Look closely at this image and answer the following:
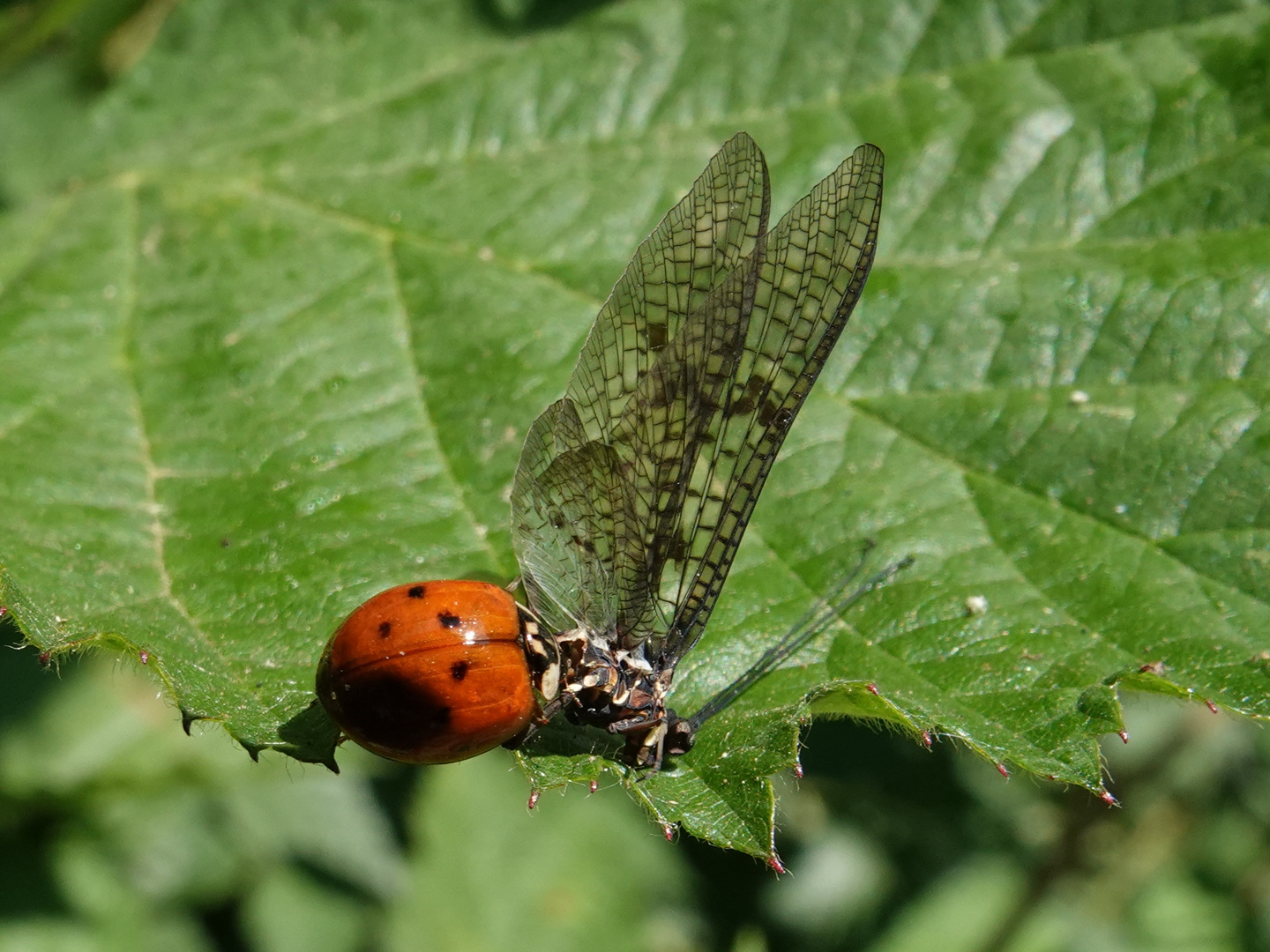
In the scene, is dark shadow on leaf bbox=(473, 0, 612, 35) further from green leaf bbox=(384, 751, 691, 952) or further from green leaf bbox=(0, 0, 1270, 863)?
green leaf bbox=(384, 751, 691, 952)

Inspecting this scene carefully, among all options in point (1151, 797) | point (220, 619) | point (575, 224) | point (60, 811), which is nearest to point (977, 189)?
point (575, 224)

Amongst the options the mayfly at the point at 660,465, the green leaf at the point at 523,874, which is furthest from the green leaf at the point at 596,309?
the green leaf at the point at 523,874

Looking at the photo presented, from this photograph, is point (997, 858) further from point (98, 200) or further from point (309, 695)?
point (98, 200)

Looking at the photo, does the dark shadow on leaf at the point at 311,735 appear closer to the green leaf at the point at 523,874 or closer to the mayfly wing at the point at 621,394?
the mayfly wing at the point at 621,394

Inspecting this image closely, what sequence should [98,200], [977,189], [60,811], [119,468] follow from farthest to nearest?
[60,811], [98,200], [977,189], [119,468]

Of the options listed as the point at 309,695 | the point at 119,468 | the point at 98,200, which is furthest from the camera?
the point at 98,200
